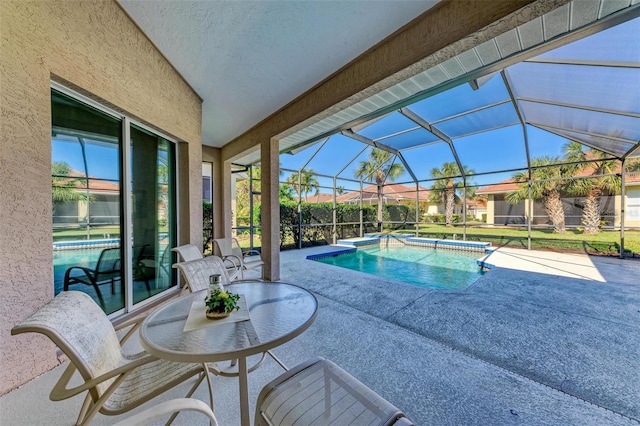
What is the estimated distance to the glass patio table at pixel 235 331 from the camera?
45.0 inches

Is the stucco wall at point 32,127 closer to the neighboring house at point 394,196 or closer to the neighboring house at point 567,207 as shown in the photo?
the neighboring house at point 394,196

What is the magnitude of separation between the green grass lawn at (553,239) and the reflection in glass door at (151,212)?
10081mm

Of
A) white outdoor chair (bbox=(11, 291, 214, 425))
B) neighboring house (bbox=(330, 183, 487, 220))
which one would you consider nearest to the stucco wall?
white outdoor chair (bbox=(11, 291, 214, 425))

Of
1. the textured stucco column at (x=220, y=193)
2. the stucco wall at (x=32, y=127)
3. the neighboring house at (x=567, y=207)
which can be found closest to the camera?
the stucco wall at (x=32, y=127)

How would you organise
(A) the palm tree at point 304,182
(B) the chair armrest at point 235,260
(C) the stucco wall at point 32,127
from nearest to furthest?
(C) the stucco wall at point 32,127, (B) the chair armrest at point 235,260, (A) the palm tree at point 304,182

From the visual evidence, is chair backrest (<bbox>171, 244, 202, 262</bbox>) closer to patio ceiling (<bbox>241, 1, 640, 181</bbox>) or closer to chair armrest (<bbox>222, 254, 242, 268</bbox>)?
chair armrest (<bbox>222, 254, 242, 268</bbox>)

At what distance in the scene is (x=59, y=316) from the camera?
3.61ft

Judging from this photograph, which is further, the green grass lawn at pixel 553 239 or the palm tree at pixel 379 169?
the palm tree at pixel 379 169

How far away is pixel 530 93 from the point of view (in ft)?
15.7

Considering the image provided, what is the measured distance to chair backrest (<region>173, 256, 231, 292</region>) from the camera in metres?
2.16

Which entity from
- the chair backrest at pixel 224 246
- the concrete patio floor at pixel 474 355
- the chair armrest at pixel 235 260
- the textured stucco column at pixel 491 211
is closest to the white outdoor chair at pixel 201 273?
the concrete patio floor at pixel 474 355

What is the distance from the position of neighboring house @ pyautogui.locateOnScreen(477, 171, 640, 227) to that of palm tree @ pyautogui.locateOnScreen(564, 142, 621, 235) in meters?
0.14

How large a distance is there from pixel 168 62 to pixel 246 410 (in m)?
3.90

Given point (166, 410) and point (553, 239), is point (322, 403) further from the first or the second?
point (553, 239)
